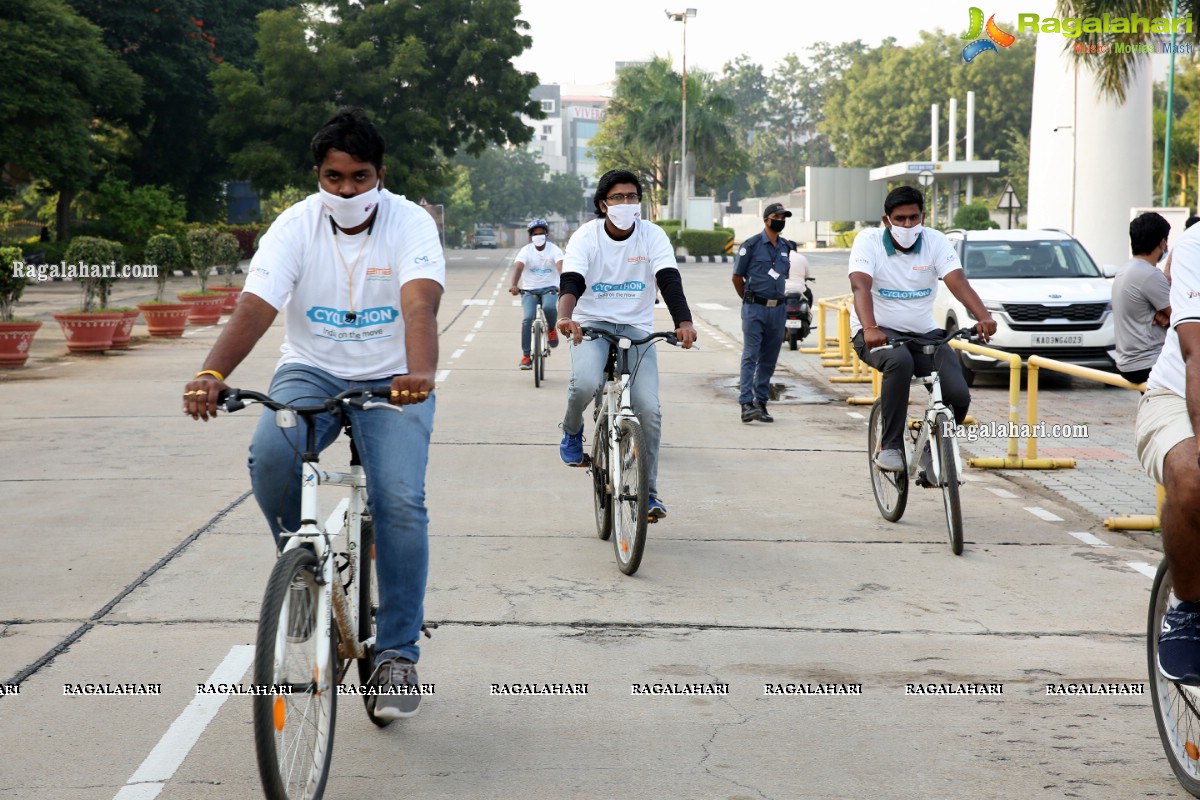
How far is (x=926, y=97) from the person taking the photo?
9050cm

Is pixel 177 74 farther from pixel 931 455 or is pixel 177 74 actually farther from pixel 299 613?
pixel 299 613

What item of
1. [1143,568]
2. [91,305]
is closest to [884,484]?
[1143,568]

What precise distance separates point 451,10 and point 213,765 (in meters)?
53.2

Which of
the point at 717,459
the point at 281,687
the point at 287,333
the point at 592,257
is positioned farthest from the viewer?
the point at 717,459

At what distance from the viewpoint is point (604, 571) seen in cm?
709

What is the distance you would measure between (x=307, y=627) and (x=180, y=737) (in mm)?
1015

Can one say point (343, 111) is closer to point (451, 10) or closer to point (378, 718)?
point (378, 718)

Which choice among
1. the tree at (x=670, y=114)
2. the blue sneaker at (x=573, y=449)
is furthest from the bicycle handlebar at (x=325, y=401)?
the tree at (x=670, y=114)

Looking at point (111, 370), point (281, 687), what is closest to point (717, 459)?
point (281, 687)

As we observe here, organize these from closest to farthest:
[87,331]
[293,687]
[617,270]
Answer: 1. [293,687]
2. [617,270]
3. [87,331]

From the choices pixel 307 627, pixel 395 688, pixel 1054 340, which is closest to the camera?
pixel 307 627

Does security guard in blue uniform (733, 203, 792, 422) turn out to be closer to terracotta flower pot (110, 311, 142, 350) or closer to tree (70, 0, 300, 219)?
terracotta flower pot (110, 311, 142, 350)

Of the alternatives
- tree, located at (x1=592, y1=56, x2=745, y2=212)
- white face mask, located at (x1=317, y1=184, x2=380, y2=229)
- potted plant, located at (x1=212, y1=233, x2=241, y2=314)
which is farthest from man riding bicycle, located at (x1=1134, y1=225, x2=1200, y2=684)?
tree, located at (x1=592, y1=56, x2=745, y2=212)

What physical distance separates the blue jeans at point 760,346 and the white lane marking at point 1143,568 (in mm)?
6209
